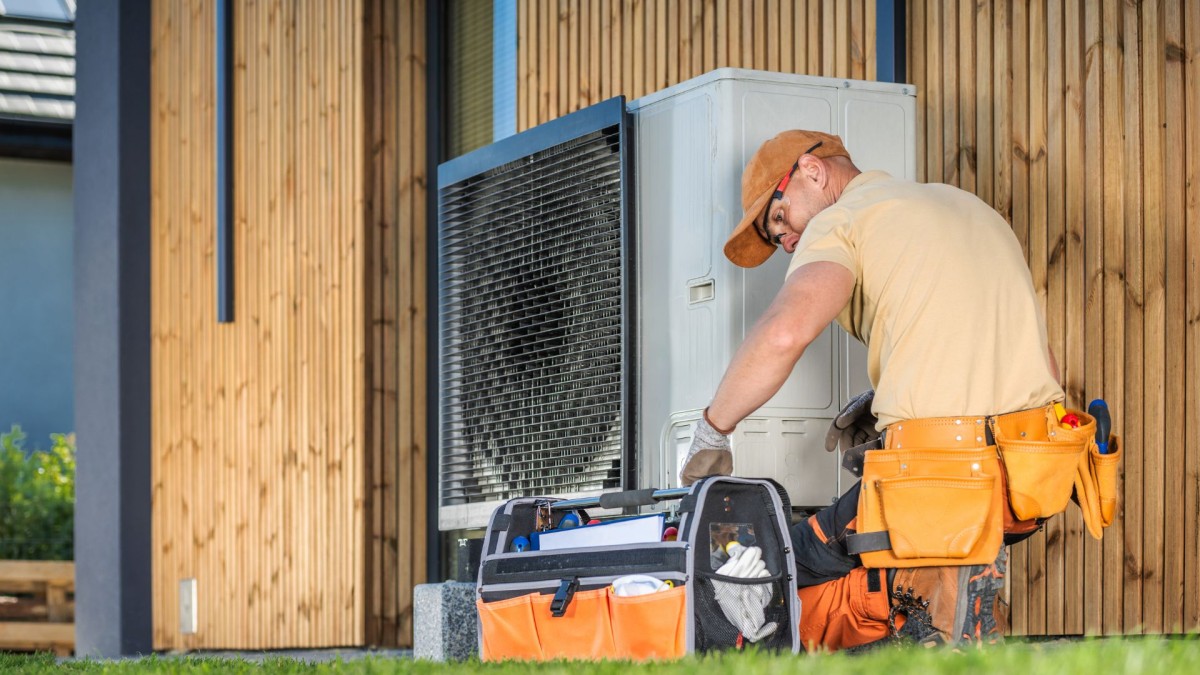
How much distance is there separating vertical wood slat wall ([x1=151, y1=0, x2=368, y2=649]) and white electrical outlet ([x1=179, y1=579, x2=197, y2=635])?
0.04 meters

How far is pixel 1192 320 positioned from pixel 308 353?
4.21m

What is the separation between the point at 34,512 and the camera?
13.5 meters

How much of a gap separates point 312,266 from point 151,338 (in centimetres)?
146

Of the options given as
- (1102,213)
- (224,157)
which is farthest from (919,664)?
(224,157)

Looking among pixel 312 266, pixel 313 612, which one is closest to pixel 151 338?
pixel 312 266

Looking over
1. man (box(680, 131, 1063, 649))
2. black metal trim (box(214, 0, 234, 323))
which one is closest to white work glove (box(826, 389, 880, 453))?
man (box(680, 131, 1063, 649))

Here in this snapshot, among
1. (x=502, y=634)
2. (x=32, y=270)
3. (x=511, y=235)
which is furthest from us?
(x=32, y=270)

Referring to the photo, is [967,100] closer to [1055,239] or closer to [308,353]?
[1055,239]

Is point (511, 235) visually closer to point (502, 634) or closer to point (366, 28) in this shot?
point (502, 634)

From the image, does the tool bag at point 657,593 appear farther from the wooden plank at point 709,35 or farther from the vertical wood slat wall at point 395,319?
the vertical wood slat wall at point 395,319

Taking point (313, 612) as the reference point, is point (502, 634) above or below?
above

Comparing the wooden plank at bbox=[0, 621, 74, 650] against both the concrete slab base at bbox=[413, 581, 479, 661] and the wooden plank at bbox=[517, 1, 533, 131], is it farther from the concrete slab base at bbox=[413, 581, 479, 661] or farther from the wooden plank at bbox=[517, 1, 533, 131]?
the concrete slab base at bbox=[413, 581, 479, 661]

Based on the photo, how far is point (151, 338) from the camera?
27.6ft

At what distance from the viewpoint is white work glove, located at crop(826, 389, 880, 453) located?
3953 mm
